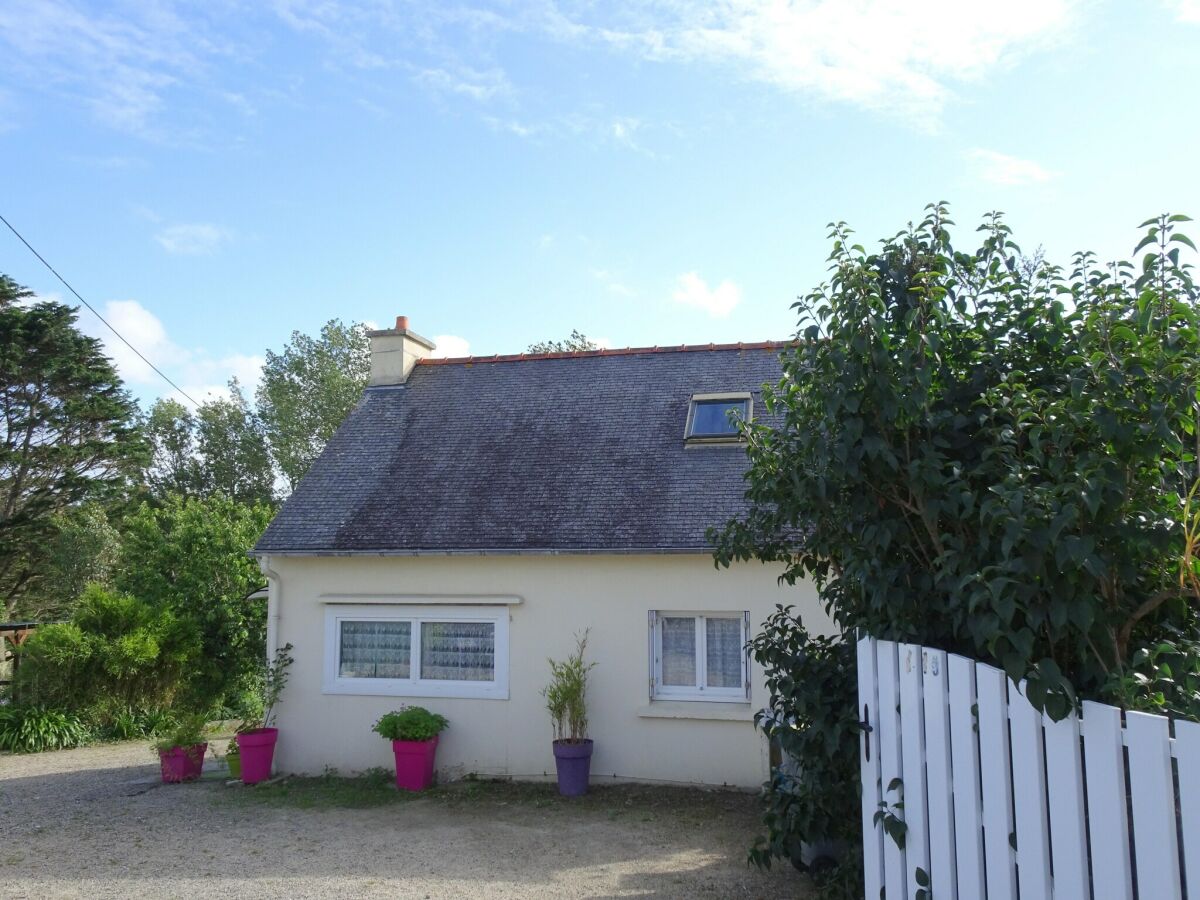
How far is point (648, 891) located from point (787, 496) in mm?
3368

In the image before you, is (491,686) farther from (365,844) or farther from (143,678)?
(143,678)

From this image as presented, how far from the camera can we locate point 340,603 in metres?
12.1

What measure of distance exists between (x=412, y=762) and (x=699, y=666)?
3.52 meters

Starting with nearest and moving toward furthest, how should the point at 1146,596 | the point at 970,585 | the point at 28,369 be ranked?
the point at 1146,596 → the point at 970,585 → the point at 28,369

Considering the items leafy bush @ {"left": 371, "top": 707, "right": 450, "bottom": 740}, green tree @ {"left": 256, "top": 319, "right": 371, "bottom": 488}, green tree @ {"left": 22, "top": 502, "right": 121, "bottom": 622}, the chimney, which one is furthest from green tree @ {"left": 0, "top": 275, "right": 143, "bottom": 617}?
leafy bush @ {"left": 371, "top": 707, "right": 450, "bottom": 740}

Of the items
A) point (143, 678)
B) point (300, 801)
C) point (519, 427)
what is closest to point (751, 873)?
point (300, 801)

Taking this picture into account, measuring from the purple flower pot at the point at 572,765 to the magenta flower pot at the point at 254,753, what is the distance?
3.76m

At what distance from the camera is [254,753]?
11.5 m

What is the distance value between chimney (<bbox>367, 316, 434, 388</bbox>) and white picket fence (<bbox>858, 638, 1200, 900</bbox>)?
1162 cm

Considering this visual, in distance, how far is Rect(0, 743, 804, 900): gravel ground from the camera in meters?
7.37

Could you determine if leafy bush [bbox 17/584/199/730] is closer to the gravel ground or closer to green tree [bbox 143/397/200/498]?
the gravel ground

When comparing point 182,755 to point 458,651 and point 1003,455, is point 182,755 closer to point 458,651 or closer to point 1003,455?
point 458,651

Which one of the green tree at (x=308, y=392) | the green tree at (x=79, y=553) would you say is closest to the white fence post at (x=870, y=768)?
the green tree at (x=79, y=553)

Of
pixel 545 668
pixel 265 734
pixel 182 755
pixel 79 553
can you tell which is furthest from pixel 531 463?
pixel 79 553
